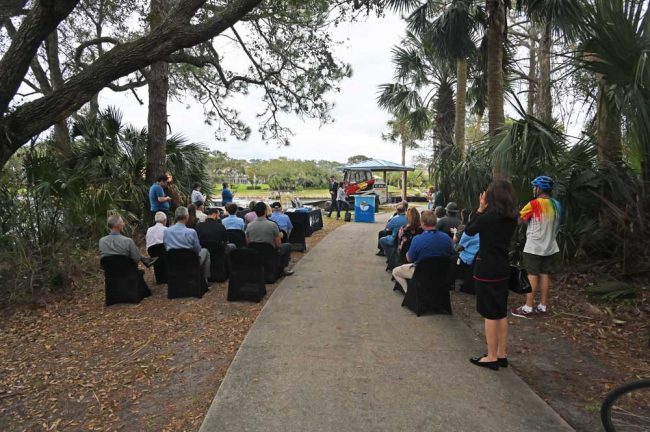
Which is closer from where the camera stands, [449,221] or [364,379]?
[364,379]

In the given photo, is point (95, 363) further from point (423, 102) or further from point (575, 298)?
point (423, 102)

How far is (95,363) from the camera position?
4.46 meters

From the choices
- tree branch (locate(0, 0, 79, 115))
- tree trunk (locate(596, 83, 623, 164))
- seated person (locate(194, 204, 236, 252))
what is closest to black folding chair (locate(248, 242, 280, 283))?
seated person (locate(194, 204, 236, 252))

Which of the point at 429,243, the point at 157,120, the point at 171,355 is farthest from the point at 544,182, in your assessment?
the point at 157,120

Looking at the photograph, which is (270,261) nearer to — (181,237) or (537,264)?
(181,237)

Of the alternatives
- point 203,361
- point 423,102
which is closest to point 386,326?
point 203,361

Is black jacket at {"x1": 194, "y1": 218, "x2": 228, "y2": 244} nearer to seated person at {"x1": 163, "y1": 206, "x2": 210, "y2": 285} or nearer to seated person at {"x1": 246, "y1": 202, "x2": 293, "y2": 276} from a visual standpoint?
seated person at {"x1": 246, "y1": 202, "x2": 293, "y2": 276}

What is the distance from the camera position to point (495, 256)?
12.8 ft

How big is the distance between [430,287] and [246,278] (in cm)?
254

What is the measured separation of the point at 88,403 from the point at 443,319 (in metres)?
3.88

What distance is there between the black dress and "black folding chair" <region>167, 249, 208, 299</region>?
4.07 m

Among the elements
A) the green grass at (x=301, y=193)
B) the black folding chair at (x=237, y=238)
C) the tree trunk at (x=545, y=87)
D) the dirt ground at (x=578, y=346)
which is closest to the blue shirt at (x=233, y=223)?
the black folding chair at (x=237, y=238)

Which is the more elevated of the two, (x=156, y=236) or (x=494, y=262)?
(x=494, y=262)

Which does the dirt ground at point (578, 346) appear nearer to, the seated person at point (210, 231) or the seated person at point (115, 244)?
the seated person at point (210, 231)
